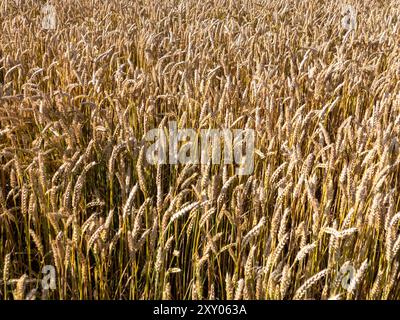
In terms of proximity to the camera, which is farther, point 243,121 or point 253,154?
point 243,121

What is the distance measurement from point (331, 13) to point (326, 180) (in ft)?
9.07

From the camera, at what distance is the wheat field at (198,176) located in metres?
1.10

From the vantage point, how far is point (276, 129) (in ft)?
5.61

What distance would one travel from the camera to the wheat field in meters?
1.10

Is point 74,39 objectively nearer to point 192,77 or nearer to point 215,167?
point 192,77

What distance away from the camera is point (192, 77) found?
2.12 meters

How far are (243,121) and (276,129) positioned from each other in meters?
0.14

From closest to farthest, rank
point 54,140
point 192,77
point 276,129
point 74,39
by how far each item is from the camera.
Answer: point 54,140 → point 276,129 → point 192,77 → point 74,39

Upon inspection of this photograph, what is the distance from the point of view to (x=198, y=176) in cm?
155

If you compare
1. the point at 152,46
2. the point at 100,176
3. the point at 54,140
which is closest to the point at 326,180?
the point at 100,176
